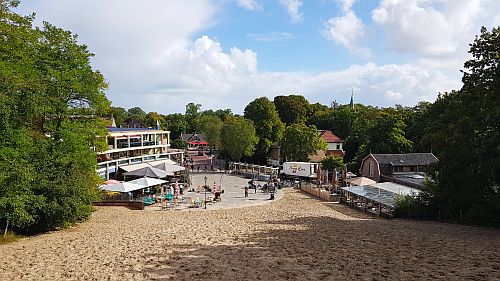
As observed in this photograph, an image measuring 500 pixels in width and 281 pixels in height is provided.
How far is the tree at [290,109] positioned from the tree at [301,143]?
2979 cm

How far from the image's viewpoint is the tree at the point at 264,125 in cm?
7406

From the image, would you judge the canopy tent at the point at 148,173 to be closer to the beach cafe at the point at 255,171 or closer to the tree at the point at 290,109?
the beach cafe at the point at 255,171

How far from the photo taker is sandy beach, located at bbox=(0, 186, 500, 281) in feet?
38.7

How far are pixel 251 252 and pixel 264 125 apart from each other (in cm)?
6146

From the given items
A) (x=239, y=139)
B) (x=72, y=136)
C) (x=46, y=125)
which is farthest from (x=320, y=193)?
(x=239, y=139)

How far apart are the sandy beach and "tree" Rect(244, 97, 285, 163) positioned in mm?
49696

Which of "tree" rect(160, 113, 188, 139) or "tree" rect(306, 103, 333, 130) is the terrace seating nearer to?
"tree" rect(306, 103, 333, 130)

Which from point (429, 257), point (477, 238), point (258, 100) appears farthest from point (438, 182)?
point (258, 100)

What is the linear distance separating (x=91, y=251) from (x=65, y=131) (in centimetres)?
947

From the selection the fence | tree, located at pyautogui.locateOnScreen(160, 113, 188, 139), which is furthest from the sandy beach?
tree, located at pyautogui.locateOnScreen(160, 113, 188, 139)

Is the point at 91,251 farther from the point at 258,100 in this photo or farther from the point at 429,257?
the point at 258,100

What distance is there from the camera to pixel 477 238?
18.0 metres

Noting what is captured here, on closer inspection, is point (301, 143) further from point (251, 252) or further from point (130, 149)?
point (251, 252)

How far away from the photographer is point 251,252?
1484cm
